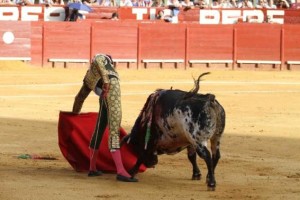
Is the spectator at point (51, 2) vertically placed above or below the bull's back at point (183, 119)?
above

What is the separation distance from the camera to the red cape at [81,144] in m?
8.70

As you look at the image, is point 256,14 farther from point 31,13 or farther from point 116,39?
point 31,13

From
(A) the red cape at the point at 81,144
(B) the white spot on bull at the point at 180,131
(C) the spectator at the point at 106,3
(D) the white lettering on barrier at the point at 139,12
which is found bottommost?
(A) the red cape at the point at 81,144

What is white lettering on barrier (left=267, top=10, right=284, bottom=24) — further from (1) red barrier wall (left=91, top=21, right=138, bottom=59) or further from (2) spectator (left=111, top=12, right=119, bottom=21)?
(2) spectator (left=111, top=12, right=119, bottom=21)

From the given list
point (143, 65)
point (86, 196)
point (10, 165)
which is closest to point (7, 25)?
point (143, 65)

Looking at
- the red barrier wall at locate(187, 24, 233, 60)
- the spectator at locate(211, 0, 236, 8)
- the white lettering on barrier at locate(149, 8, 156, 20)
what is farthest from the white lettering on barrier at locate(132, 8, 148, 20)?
the spectator at locate(211, 0, 236, 8)

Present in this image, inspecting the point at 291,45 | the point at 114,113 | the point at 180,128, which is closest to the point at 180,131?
the point at 180,128

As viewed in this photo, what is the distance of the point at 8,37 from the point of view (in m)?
23.5

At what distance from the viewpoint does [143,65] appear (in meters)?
24.9

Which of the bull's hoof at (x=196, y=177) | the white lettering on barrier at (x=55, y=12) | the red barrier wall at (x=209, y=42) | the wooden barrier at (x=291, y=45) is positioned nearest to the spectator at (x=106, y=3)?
the white lettering on barrier at (x=55, y=12)

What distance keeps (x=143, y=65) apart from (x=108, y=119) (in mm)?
16742

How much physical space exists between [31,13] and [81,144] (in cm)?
1606

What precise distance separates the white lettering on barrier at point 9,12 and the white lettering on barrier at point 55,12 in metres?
0.75

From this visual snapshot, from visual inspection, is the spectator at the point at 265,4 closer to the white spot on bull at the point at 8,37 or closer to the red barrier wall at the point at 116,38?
the red barrier wall at the point at 116,38
